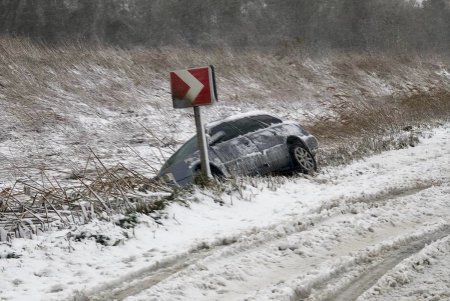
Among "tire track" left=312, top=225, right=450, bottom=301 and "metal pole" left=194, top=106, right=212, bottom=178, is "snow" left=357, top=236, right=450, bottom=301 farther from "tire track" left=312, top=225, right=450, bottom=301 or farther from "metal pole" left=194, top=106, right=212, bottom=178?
"metal pole" left=194, top=106, right=212, bottom=178

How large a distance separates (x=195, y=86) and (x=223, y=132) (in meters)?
3.14

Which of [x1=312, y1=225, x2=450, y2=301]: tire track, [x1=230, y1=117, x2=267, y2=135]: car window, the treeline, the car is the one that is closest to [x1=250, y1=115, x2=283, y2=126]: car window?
the car

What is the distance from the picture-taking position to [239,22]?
4412 centimetres

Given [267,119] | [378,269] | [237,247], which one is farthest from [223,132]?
[378,269]

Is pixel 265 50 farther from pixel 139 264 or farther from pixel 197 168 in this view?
pixel 139 264

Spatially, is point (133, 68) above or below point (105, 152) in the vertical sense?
above

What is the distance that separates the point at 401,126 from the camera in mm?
18141

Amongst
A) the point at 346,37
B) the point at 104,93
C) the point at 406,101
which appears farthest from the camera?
the point at 346,37

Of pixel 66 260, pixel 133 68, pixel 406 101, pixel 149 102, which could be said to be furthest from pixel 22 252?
pixel 406 101

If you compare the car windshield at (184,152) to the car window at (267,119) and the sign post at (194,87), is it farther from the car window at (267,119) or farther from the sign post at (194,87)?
the sign post at (194,87)

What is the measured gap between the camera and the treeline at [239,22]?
38.2m

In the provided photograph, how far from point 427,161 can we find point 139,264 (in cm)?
712

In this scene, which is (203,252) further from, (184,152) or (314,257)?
(184,152)

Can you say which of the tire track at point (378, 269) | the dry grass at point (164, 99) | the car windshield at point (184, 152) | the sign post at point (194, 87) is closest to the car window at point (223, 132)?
the car windshield at point (184, 152)
